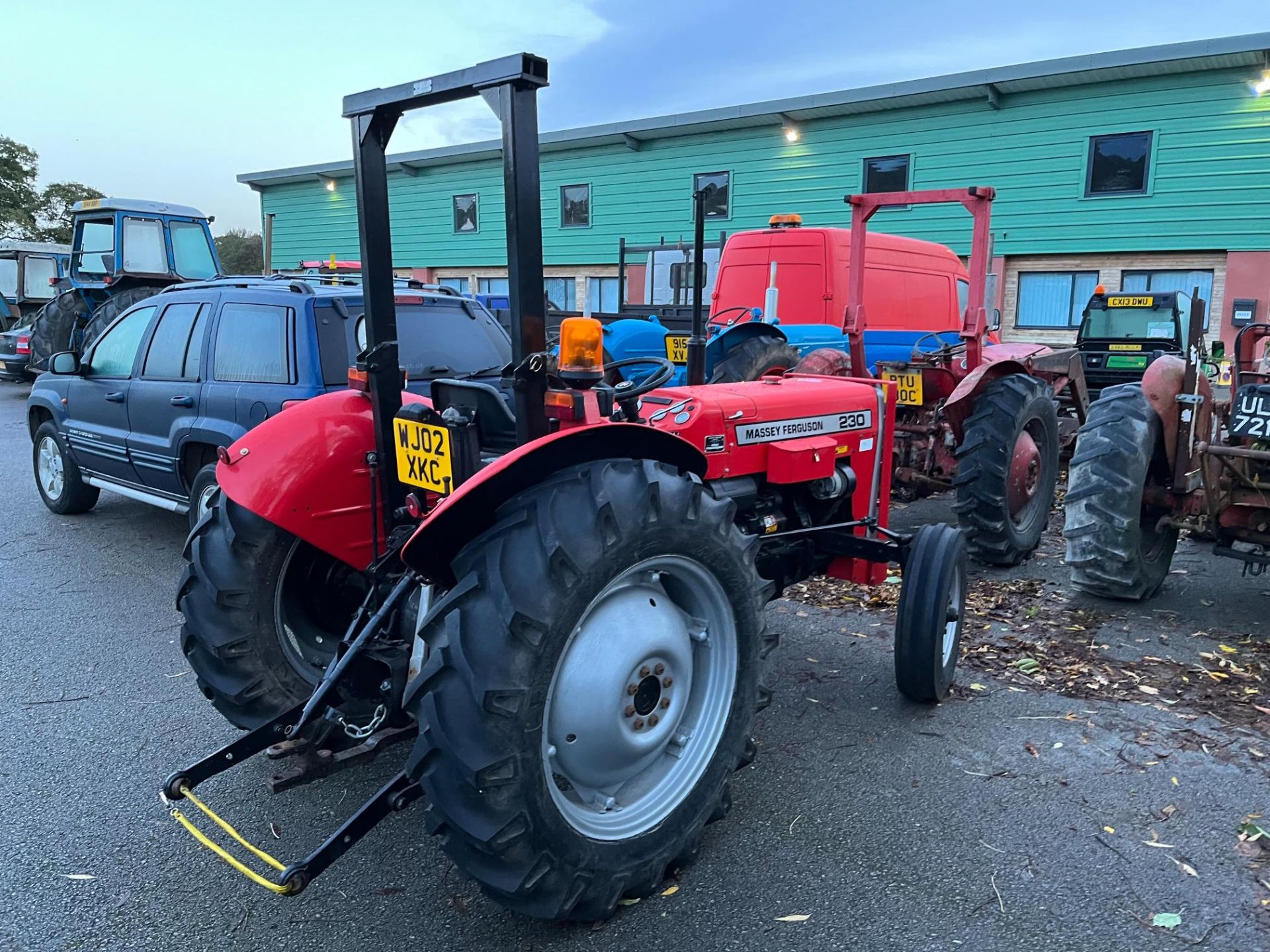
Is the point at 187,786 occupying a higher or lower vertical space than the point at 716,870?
higher

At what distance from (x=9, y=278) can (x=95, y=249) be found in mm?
7011

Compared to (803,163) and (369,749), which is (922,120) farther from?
(369,749)

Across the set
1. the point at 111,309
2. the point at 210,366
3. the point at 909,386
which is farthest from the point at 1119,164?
the point at 111,309

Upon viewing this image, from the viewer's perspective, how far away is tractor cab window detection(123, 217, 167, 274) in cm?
1481

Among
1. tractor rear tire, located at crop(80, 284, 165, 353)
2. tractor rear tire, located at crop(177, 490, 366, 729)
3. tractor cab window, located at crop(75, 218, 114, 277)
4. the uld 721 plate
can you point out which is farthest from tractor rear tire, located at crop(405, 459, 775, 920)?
tractor cab window, located at crop(75, 218, 114, 277)

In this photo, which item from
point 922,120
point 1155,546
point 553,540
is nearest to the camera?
point 553,540

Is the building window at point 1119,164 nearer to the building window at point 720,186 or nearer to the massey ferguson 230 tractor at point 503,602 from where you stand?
the building window at point 720,186

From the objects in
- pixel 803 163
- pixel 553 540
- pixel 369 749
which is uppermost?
pixel 803 163

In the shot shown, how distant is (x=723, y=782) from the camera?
279 cm

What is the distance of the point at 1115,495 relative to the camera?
4820 mm

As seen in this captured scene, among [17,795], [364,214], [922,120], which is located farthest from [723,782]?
[922,120]

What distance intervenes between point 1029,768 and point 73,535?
6.84m

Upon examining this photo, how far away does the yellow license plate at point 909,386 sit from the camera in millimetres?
6309

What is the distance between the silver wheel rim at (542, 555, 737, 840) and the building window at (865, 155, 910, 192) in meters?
16.4
